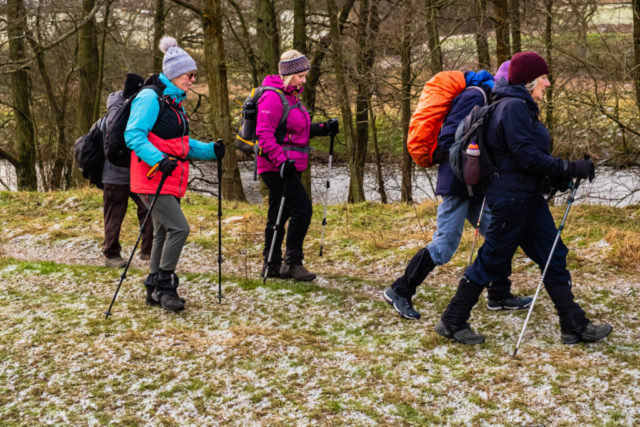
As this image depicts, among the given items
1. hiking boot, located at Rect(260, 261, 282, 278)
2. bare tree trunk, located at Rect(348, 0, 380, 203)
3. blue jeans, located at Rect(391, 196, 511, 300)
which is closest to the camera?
blue jeans, located at Rect(391, 196, 511, 300)

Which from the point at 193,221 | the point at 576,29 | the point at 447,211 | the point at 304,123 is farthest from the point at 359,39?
the point at 447,211

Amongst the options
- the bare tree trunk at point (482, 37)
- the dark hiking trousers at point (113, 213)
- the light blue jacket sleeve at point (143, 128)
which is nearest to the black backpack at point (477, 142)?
the light blue jacket sleeve at point (143, 128)

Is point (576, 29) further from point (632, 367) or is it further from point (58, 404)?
point (58, 404)

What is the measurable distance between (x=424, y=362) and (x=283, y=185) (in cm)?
234

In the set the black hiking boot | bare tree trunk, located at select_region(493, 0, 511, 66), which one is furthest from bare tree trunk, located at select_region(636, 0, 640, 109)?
the black hiking boot

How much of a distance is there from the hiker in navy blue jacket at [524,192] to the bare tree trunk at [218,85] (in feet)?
24.0

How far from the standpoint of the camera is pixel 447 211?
14.6 ft

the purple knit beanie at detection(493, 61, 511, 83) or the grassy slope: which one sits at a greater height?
the purple knit beanie at detection(493, 61, 511, 83)

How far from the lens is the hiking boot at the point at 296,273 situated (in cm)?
584

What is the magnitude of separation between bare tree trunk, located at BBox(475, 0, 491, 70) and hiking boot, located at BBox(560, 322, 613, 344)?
8.65m

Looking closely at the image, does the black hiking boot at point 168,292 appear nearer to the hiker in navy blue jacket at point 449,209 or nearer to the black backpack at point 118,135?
Result: the black backpack at point 118,135

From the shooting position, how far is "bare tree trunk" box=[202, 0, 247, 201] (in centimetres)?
1007

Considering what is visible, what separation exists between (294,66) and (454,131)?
177 centimetres

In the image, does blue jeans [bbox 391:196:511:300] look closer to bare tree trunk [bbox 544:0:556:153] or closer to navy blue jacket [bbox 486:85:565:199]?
navy blue jacket [bbox 486:85:565:199]
